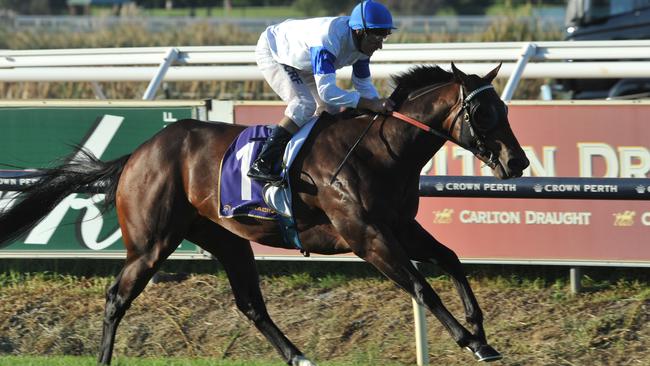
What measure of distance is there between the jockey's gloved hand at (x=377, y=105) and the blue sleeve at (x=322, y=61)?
245mm

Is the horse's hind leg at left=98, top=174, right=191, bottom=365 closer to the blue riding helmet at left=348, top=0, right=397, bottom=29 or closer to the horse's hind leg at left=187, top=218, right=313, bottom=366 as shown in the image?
the horse's hind leg at left=187, top=218, right=313, bottom=366

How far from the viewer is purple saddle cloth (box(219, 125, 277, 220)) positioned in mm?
5281

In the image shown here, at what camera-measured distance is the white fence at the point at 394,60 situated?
711cm

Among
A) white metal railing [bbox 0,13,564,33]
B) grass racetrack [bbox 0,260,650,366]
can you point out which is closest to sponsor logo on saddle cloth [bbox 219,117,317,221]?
grass racetrack [bbox 0,260,650,366]

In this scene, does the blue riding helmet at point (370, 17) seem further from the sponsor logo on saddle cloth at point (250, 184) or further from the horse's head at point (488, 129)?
Result: the sponsor logo on saddle cloth at point (250, 184)

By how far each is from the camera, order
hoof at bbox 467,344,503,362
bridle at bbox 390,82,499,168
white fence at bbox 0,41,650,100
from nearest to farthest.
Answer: hoof at bbox 467,344,503,362
bridle at bbox 390,82,499,168
white fence at bbox 0,41,650,100

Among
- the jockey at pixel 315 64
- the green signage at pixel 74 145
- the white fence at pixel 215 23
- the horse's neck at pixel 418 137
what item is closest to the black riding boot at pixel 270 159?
the jockey at pixel 315 64

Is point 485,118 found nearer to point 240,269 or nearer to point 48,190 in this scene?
point 240,269

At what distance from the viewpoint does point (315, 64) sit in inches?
195

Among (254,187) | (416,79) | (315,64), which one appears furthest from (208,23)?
(315,64)

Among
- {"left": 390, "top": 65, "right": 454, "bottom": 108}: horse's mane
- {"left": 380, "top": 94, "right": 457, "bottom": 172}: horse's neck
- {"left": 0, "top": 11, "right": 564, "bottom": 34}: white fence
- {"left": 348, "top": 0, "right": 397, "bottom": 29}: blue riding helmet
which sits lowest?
{"left": 380, "top": 94, "right": 457, "bottom": 172}: horse's neck

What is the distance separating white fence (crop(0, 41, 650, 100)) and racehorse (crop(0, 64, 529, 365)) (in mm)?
1719

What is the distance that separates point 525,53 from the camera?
707cm

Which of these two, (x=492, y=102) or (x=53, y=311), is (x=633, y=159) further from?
(x=53, y=311)
